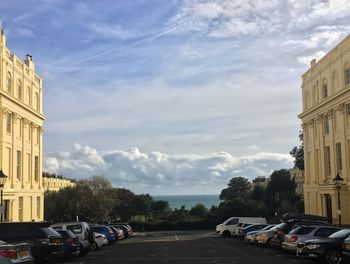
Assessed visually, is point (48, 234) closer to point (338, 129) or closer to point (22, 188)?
point (22, 188)

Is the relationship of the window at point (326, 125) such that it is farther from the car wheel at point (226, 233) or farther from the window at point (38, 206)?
the window at point (38, 206)

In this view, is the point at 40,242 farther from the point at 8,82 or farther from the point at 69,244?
the point at 8,82

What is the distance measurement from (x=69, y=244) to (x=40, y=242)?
174 inches

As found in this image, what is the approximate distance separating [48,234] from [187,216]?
228 feet

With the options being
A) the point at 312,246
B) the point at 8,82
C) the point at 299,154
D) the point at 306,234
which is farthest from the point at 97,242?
the point at 299,154

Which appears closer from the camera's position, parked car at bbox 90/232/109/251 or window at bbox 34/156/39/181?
Result: parked car at bbox 90/232/109/251

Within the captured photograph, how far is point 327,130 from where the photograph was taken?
5506 cm

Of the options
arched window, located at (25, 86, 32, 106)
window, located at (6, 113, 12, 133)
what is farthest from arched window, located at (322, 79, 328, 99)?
window, located at (6, 113, 12, 133)

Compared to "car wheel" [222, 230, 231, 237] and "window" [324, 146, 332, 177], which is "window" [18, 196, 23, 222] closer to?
"car wheel" [222, 230, 231, 237]

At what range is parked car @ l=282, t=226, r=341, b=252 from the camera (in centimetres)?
2314

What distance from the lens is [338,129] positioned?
51.3m

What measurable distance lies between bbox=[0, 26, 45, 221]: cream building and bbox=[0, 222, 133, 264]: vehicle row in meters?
20.8

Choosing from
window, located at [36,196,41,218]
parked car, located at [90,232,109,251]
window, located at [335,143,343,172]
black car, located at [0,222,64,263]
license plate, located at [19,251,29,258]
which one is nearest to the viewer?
license plate, located at [19,251,29,258]

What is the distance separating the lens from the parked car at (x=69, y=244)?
23.5 meters
